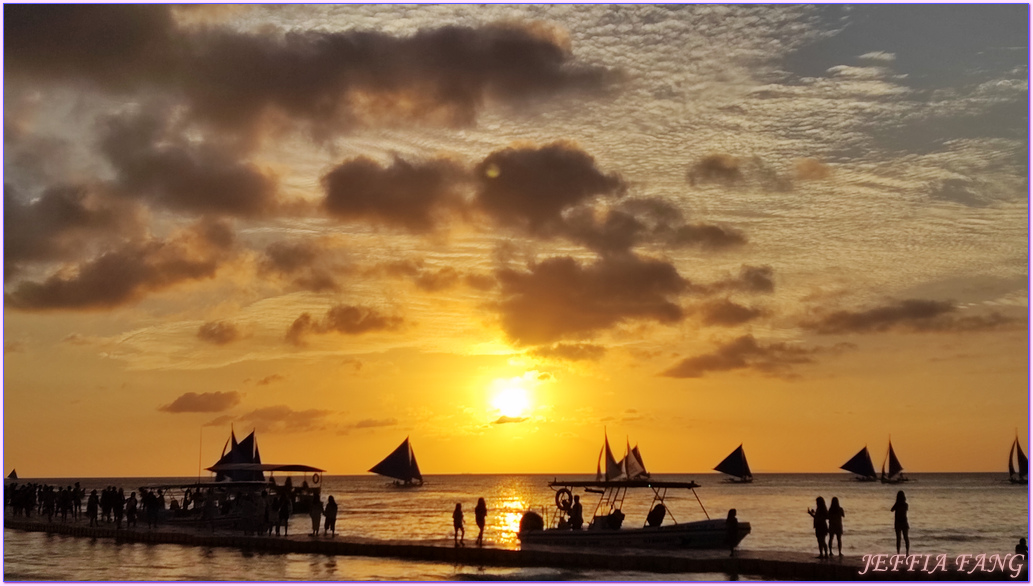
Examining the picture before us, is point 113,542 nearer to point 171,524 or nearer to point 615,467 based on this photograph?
point 171,524

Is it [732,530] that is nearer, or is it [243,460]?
[732,530]

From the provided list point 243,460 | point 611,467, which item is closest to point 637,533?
point 243,460

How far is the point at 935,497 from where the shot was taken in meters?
123

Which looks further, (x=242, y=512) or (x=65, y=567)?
(x=242, y=512)

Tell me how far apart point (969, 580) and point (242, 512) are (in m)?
29.5

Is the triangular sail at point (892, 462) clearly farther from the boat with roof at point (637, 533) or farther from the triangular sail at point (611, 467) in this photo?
the boat with roof at point (637, 533)

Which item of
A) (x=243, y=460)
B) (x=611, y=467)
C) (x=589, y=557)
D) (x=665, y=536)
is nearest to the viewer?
(x=589, y=557)

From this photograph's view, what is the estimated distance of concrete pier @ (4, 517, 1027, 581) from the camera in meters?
26.7

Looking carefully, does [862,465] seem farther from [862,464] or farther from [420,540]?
[420,540]

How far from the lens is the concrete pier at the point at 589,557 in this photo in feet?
87.7

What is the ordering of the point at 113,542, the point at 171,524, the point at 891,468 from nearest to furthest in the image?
the point at 113,542 < the point at 171,524 < the point at 891,468

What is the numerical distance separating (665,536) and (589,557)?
3.89 meters

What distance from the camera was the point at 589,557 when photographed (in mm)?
31828

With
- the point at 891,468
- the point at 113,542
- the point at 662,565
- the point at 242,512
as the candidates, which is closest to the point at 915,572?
the point at 662,565
